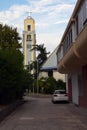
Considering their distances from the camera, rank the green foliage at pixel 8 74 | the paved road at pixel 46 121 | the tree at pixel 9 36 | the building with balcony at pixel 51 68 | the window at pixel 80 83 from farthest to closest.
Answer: the building with balcony at pixel 51 68 < the tree at pixel 9 36 < the window at pixel 80 83 < the green foliage at pixel 8 74 < the paved road at pixel 46 121

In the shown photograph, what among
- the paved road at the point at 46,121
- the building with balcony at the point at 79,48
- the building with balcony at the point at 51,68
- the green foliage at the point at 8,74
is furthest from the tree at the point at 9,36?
the building with balcony at the point at 51,68

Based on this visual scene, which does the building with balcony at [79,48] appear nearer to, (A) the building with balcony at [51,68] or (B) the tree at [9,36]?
(B) the tree at [9,36]

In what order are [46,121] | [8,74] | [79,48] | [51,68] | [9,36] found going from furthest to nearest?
[51,68], [9,36], [8,74], [79,48], [46,121]

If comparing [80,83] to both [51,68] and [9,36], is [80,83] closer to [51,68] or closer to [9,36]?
[9,36]

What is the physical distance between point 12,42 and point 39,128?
99.8 feet

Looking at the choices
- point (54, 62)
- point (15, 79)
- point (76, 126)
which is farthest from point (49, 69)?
point (76, 126)

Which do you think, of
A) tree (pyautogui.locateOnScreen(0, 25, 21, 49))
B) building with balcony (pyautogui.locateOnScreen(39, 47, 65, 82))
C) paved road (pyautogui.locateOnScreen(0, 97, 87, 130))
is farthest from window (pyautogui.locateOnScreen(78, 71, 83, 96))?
building with balcony (pyautogui.locateOnScreen(39, 47, 65, 82))

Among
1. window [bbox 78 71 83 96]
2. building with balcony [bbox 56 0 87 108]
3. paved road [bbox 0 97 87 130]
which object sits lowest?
paved road [bbox 0 97 87 130]

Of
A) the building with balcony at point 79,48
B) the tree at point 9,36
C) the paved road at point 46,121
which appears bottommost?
the paved road at point 46,121

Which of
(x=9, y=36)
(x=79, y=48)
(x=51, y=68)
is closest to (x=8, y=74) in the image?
(x=79, y=48)

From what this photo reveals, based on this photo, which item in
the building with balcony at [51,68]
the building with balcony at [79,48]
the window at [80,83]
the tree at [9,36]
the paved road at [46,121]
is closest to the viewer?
the paved road at [46,121]

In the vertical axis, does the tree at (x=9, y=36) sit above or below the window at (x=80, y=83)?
above

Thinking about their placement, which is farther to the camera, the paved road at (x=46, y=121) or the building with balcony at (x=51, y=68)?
the building with balcony at (x=51, y=68)

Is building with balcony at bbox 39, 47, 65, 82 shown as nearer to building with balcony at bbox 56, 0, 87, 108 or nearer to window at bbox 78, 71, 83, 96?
building with balcony at bbox 56, 0, 87, 108
